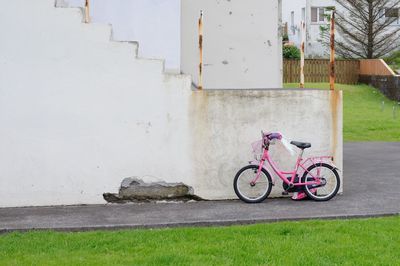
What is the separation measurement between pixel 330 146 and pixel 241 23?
400 centimetres

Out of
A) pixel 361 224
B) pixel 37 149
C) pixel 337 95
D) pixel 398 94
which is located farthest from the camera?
pixel 398 94

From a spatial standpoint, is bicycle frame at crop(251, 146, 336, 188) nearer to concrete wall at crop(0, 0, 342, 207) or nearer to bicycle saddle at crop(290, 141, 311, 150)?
bicycle saddle at crop(290, 141, 311, 150)

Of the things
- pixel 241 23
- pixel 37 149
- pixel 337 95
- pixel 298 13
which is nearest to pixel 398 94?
pixel 298 13

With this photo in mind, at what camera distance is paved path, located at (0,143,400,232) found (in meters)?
8.96

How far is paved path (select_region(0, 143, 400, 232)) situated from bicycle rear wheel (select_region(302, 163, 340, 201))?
159 millimetres

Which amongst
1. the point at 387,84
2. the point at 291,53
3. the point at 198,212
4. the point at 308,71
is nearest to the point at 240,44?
the point at 198,212

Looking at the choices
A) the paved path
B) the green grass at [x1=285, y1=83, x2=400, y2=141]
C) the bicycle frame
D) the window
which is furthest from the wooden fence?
the bicycle frame

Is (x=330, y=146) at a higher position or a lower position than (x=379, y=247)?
higher

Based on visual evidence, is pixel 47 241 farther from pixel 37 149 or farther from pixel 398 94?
pixel 398 94

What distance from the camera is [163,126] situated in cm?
1056

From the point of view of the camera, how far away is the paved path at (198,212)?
29.4 feet

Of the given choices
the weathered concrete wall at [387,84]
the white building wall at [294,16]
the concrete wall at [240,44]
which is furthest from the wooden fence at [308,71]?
the concrete wall at [240,44]

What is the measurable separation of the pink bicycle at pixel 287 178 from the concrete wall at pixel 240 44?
3.65m

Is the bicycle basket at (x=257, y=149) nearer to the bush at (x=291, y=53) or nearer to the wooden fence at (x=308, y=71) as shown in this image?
the wooden fence at (x=308, y=71)
